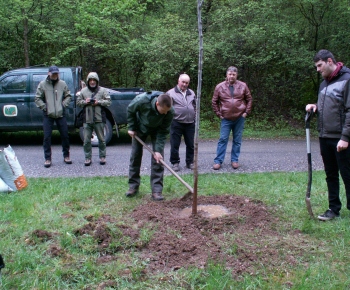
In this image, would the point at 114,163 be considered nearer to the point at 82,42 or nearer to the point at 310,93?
the point at 82,42

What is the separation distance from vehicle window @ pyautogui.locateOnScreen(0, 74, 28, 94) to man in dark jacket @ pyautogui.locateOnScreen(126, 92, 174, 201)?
5.50 m

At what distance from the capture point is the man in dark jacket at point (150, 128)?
579 cm

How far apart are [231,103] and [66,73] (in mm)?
4672

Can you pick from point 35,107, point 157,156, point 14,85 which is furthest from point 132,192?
point 14,85

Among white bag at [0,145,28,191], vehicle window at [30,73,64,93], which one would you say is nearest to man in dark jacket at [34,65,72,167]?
white bag at [0,145,28,191]

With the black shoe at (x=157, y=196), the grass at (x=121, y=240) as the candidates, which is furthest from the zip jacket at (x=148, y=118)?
the grass at (x=121, y=240)

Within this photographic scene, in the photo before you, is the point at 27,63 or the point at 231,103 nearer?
the point at 231,103

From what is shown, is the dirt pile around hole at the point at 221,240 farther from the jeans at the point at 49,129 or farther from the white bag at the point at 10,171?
the jeans at the point at 49,129

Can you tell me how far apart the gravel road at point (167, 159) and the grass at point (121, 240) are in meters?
0.90

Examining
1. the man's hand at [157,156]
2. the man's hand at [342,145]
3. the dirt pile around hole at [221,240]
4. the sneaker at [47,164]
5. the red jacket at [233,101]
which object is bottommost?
the sneaker at [47,164]

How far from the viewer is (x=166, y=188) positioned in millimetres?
6508

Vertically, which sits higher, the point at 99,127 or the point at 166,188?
the point at 99,127

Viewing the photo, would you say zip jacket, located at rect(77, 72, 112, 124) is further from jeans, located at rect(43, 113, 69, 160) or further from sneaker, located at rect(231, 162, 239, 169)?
sneaker, located at rect(231, 162, 239, 169)

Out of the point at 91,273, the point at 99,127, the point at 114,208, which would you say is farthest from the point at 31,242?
the point at 99,127
